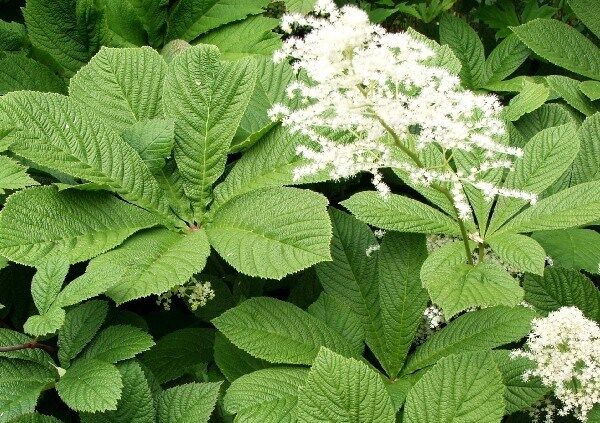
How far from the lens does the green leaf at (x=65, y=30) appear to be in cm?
200

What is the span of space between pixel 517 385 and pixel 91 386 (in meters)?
0.90

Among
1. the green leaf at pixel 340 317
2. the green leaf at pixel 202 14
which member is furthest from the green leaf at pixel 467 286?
the green leaf at pixel 202 14

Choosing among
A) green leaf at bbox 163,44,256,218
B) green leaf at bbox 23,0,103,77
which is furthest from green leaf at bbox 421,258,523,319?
green leaf at bbox 23,0,103,77

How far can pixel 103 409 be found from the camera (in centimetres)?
126

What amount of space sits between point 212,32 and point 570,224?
1.41 m

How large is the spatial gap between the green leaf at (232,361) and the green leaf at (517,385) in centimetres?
53

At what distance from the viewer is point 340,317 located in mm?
1583

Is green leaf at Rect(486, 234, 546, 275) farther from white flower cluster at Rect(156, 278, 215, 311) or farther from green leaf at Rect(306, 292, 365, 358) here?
white flower cluster at Rect(156, 278, 215, 311)

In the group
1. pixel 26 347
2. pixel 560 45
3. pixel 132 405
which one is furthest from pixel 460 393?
pixel 560 45

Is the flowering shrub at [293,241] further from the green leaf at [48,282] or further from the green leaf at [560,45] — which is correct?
the green leaf at [560,45]

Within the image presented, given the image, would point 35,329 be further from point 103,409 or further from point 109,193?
point 109,193

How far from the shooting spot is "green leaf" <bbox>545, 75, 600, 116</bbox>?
2.03 meters

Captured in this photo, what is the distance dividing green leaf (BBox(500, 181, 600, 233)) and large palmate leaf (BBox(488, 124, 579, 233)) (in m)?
0.05

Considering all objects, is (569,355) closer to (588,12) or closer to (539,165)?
(539,165)
